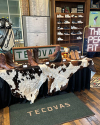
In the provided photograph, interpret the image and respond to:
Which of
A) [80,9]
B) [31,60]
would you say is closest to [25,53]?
[31,60]

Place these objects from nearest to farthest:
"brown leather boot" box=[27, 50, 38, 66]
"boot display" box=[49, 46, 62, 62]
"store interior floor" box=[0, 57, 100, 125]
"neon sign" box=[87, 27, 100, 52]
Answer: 1. "store interior floor" box=[0, 57, 100, 125]
2. "brown leather boot" box=[27, 50, 38, 66]
3. "boot display" box=[49, 46, 62, 62]
4. "neon sign" box=[87, 27, 100, 52]

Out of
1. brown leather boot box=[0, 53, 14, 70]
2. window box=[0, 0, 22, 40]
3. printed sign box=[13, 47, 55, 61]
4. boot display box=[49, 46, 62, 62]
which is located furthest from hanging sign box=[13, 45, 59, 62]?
window box=[0, 0, 22, 40]

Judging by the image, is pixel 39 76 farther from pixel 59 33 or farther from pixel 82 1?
pixel 82 1

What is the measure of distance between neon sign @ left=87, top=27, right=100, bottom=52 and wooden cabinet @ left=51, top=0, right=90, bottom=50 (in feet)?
7.26

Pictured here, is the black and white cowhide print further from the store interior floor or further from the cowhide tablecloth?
the store interior floor

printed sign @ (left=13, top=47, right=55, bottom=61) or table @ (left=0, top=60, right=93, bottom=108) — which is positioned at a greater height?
printed sign @ (left=13, top=47, right=55, bottom=61)

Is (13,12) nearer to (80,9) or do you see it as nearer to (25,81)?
(80,9)

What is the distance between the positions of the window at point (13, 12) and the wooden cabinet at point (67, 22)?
4.27ft

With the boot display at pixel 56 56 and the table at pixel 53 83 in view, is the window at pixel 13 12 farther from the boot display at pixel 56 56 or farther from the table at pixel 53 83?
the table at pixel 53 83

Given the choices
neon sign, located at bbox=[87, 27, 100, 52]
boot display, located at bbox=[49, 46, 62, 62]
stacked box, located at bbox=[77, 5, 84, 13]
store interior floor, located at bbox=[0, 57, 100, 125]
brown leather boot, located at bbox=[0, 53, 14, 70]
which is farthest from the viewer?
stacked box, located at bbox=[77, 5, 84, 13]

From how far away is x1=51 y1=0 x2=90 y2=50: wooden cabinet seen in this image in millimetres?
4383

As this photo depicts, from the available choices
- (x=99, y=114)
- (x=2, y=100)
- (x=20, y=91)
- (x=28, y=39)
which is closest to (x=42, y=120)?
(x=20, y=91)

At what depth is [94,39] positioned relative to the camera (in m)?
2.44

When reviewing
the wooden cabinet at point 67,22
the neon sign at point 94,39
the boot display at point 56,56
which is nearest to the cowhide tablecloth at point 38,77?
the boot display at point 56,56
